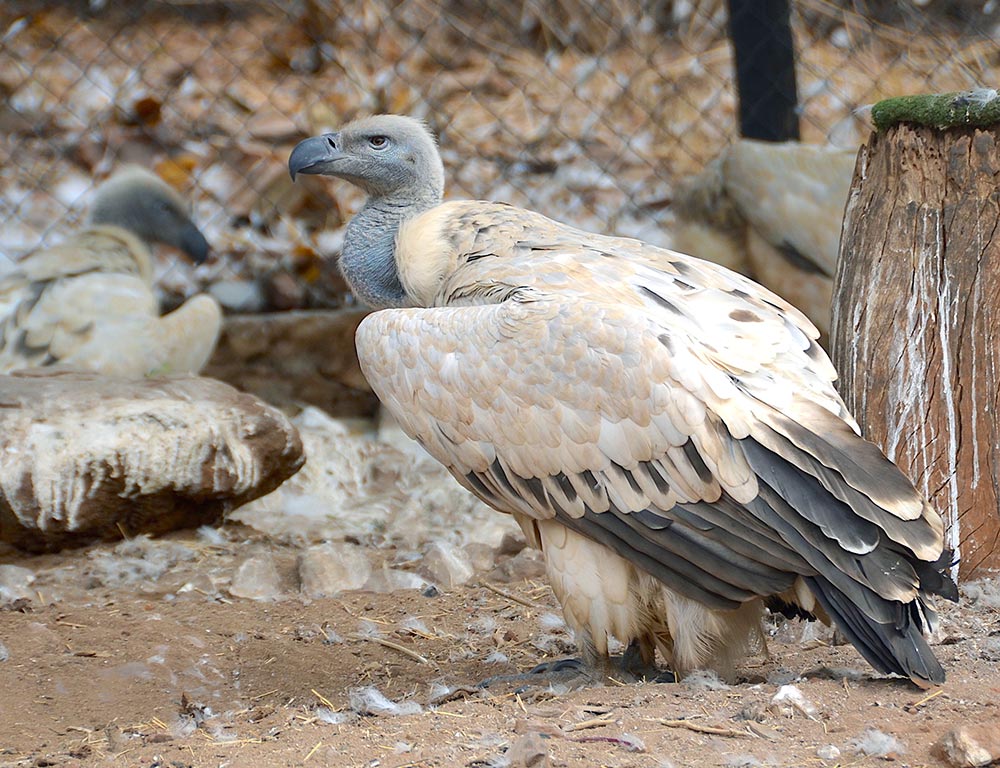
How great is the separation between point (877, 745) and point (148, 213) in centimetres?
560

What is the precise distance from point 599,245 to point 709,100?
18.7ft

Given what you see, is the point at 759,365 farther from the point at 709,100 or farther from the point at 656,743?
the point at 709,100

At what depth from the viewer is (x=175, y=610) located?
15.9ft

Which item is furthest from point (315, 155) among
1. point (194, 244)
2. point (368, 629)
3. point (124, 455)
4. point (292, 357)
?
point (292, 357)

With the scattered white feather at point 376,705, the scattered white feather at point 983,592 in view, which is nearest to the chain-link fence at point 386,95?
the scattered white feather at point 983,592

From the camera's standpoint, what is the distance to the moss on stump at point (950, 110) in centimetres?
387

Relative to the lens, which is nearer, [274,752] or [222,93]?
[274,752]

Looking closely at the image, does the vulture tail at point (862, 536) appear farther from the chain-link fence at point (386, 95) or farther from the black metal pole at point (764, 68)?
the chain-link fence at point (386, 95)

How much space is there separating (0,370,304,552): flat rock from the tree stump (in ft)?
8.36

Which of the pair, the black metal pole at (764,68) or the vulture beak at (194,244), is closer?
the black metal pole at (764,68)

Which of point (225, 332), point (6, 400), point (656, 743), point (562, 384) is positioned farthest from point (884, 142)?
point (225, 332)

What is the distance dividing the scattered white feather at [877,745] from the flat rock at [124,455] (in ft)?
10.6

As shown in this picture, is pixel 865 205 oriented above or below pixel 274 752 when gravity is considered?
above

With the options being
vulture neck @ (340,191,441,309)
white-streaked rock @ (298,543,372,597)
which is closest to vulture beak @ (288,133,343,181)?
vulture neck @ (340,191,441,309)
